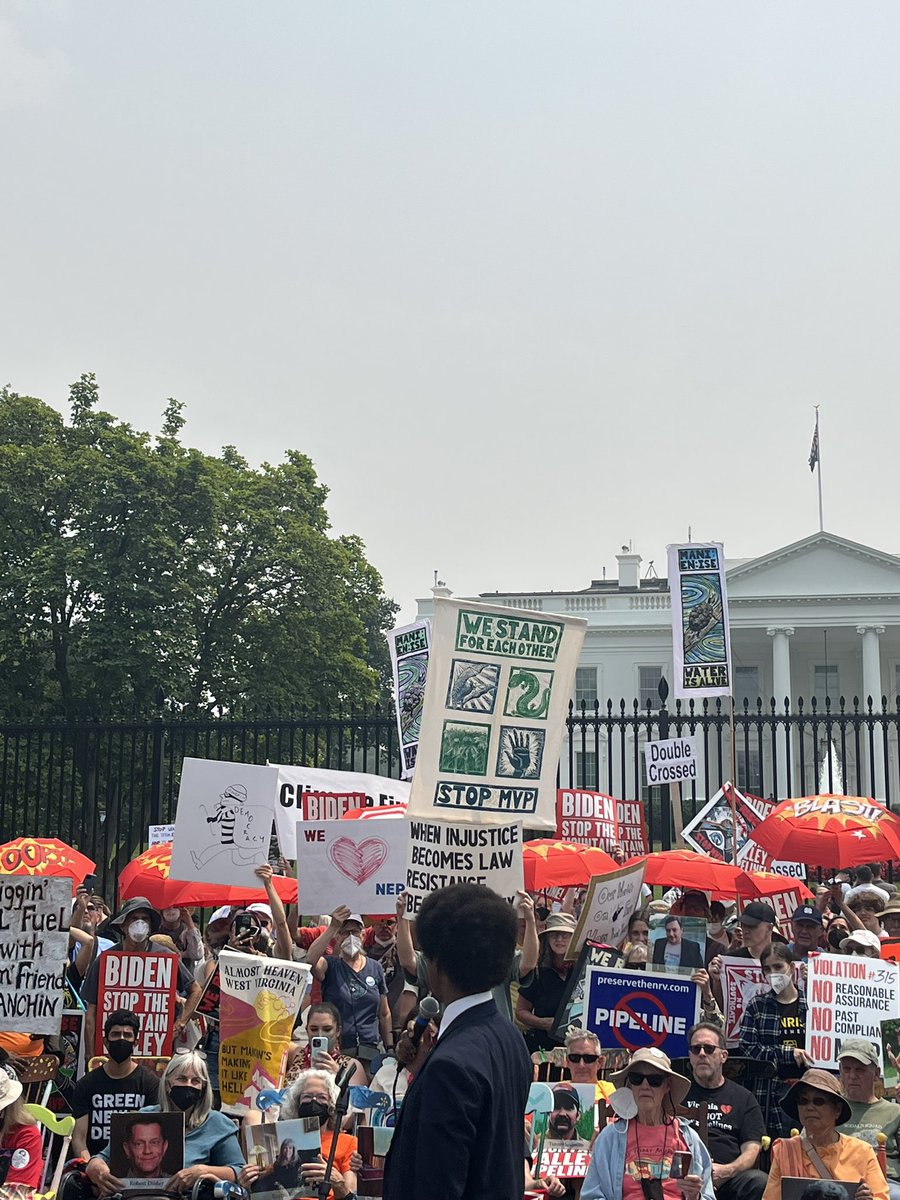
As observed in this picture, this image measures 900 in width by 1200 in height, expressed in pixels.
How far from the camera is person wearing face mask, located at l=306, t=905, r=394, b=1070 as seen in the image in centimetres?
899

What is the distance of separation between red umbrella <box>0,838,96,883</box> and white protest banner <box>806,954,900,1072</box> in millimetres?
6958

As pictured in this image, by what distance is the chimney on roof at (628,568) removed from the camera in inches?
2525

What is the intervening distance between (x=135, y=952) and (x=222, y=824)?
8.22 ft

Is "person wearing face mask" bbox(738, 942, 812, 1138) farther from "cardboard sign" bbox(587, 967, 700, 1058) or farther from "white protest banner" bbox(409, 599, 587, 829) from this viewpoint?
"white protest banner" bbox(409, 599, 587, 829)

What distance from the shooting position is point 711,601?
15.5 meters

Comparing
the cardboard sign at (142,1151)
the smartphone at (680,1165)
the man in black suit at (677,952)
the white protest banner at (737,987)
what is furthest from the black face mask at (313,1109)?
the man in black suit at (677,952)

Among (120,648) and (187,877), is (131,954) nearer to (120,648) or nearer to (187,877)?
(187,877)

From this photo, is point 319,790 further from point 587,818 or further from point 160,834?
point 587,818

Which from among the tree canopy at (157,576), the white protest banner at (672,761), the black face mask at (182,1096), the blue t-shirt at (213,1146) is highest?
the tree canopy at (157,576)

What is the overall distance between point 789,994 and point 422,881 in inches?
88.6

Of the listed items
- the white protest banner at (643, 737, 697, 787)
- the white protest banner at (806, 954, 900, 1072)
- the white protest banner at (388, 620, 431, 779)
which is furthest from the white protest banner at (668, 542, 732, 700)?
the white protest banner at (806, 954, 900, 1072)

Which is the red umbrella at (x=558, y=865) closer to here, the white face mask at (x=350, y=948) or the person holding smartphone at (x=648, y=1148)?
the white face mask at (x=350, y=948)

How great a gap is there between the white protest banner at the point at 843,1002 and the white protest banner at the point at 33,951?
160 inches

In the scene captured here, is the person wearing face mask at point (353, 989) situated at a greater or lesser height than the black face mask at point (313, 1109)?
greater
